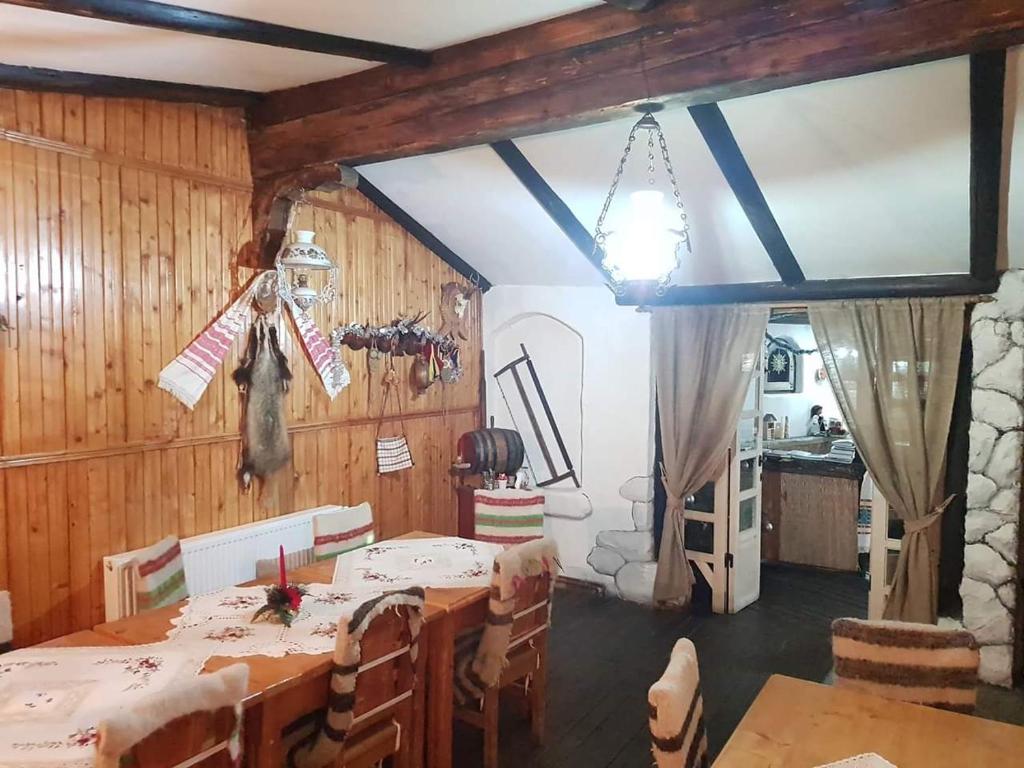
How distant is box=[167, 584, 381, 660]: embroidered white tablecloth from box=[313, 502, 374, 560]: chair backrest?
59 centimetres

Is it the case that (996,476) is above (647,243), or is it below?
below

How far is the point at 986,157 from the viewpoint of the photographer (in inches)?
118

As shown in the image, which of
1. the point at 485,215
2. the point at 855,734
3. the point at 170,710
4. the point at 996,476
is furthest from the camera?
the point at 485,215

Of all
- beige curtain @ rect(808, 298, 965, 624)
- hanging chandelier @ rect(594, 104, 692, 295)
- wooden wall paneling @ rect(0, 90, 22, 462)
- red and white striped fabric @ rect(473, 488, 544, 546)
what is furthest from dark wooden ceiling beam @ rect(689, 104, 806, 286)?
wooden wall paneling @ rect(0, 90, 22, 462)

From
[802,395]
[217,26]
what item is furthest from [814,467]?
[217,26]

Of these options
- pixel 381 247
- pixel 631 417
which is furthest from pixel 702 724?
pixel 381 247

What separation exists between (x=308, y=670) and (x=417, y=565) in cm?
111

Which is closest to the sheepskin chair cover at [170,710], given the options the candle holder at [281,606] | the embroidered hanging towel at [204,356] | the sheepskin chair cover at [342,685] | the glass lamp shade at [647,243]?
the sheepskin chair cover at [342,685]

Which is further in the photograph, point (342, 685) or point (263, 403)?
point (263, 403)

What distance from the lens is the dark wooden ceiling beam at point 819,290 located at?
3.88 metres

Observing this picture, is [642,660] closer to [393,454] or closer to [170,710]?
[393,454]

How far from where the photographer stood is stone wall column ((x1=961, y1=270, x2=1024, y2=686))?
3.80m

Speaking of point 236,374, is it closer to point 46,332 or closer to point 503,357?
point 46,332

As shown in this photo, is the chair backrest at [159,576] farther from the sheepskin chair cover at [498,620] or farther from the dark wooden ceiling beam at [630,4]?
the dark wooden ceiling beam at [630,4]
